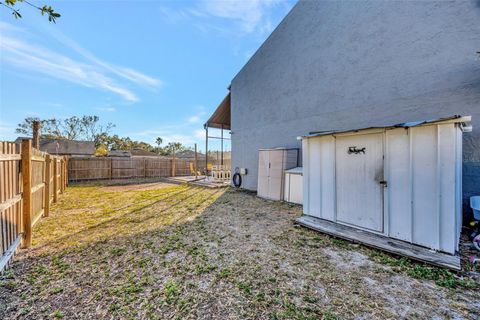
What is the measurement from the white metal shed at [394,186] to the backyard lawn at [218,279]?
1.56 ft

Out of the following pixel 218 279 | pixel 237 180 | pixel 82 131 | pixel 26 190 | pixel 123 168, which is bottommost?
pixel 218 279

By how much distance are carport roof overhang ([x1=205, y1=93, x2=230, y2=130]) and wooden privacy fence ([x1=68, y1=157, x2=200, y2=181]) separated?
5.16 metres

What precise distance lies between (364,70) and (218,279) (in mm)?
6266

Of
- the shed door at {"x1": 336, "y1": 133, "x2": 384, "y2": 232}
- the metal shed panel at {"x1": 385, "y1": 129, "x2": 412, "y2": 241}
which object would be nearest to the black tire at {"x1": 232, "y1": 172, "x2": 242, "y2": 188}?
the shed door at {"x1": 336, "y1": 133, "x2": 384, "y2": 232}

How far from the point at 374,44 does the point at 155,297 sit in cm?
721

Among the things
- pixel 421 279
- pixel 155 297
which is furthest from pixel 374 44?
pixel 155 297

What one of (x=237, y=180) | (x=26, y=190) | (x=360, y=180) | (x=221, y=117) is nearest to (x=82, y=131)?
(x=221, y=117)

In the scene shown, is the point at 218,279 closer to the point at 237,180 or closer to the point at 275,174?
the point at 275,174

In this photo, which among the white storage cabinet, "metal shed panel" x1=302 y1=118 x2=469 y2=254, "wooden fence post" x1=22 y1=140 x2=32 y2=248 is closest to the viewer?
"metal shed panel" x1=302 y1=118 x2=469 y2=254

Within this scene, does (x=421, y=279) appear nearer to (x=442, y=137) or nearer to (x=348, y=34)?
(x=442, y=137)

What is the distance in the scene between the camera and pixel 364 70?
Result: 214 inches

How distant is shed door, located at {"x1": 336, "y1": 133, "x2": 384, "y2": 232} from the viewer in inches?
133

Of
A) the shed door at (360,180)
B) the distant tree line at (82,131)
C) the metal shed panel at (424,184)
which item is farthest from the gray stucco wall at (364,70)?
the distant tree line at (82,131)

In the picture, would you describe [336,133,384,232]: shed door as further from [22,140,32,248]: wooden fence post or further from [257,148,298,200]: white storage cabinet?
[22,140,32,248]: wooden fence post
